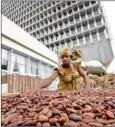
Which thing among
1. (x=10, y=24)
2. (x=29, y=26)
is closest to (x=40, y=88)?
(x=10, y=24)

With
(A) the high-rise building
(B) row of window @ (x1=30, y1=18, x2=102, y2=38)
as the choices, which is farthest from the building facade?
(B) row of window @ (x1=30, y1=18, x2=102, y2=38)

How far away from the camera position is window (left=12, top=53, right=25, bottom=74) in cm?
568

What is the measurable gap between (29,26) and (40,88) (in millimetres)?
20711

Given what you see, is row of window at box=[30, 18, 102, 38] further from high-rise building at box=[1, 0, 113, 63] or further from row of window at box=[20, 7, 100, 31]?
row of window at box=[20, 7, 100, 31]

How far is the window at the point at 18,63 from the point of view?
223 inches

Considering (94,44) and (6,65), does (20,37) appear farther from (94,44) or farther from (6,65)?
(94,44)

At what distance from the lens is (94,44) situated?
37.3 ft

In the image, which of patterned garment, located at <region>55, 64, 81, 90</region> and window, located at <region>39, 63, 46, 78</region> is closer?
patterned garment, located at <region>55, 64, 81, 90</region>

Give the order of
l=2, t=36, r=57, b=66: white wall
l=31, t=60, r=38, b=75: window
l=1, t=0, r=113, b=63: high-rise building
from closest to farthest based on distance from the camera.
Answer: l=2, t=36, r=57, b=66: white wall, l=31, t=60, r=38, b=75: window, l=1, t=0, r=113, b=63: high-rise building

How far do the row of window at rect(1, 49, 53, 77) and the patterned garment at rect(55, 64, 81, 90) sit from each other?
376 centimetres

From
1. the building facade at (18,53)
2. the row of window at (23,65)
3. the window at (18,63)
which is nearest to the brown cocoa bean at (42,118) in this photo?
the building facade at (18,53)

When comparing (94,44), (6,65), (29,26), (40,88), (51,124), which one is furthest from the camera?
(29,26)

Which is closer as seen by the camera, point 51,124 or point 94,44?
point 51,124

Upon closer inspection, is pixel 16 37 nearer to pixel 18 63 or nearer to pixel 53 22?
pixel 18 63
